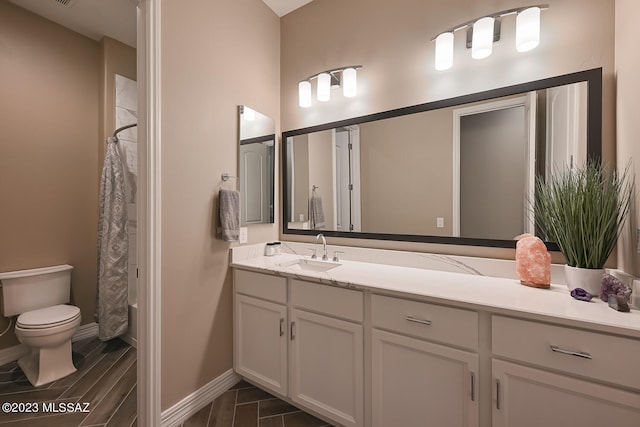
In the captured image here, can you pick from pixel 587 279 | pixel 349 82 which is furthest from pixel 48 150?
pixel 587 279

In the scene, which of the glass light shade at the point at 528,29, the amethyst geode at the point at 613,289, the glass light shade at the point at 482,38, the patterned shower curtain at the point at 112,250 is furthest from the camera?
the patterned shower curtain at the point at 112,250

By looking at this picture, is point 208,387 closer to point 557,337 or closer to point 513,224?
point 557,337

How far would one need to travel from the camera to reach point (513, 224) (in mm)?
1507

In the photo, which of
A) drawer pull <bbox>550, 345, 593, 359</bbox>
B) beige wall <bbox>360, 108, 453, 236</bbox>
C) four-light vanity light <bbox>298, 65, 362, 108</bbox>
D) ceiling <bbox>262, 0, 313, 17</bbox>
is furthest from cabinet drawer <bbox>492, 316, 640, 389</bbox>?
ceiling <bbox>262, 0, 313, 17</bbox>

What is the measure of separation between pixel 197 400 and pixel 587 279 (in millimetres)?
2167

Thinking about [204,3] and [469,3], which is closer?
[469,3]

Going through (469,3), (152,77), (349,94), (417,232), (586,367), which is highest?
(469,3)

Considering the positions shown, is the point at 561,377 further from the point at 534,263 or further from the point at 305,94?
the point at 305,94

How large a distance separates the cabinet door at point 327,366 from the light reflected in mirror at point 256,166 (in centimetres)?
89

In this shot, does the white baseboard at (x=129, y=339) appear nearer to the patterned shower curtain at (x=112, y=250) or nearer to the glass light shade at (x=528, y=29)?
the patterned shower curtain at (x=112, y=250)

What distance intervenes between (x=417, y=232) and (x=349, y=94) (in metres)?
1.11

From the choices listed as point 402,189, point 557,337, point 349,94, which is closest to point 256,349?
point 402,189

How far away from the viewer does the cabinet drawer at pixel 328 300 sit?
55.7 inches

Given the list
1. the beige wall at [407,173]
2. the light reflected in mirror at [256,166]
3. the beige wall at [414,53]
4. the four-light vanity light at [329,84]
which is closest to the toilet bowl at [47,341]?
the light reflected in mirror at [256,166]
